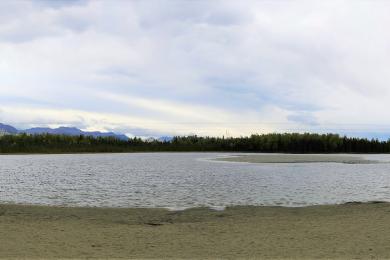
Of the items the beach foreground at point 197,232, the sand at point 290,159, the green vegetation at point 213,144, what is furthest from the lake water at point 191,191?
the green vegetation at point 213,144

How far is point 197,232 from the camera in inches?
614

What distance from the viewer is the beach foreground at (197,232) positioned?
12094mm

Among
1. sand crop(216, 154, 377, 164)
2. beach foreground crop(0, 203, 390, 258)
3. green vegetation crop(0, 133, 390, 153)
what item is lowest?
beach foreground crop(0, 203, 390, 258)

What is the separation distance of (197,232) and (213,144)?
11752 cm

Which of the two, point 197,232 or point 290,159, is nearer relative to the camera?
point 197,232

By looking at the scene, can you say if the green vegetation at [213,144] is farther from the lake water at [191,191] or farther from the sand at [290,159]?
the lake water at [191,191]

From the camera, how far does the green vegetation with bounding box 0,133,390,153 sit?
120 metres

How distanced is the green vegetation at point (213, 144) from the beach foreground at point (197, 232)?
101m

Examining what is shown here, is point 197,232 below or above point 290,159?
below

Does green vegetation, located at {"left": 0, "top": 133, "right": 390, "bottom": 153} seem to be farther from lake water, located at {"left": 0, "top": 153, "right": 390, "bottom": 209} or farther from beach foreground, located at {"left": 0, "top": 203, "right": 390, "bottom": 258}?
beach foreground, located at {"left": 0, "top": 203, "right": 390, "bottom": 258}

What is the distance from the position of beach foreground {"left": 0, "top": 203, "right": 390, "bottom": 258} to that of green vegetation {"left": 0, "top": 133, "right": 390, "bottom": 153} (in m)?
101

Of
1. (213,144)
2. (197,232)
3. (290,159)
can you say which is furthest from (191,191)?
(213,144)

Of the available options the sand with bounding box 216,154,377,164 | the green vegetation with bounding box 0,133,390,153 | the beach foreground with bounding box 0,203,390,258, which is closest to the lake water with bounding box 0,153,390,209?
the beach foreground with bounding box 0,203,390,258

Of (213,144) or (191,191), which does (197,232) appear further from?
(213,144)
